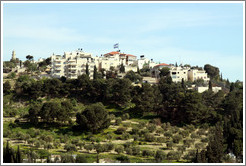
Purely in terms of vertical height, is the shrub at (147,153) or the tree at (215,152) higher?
the tree at (215,152)

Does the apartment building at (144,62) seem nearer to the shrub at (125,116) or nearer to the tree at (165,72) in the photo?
the tree at (165,72)

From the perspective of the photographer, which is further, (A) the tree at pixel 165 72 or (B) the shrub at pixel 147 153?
(A) the tree at pixel 165 72

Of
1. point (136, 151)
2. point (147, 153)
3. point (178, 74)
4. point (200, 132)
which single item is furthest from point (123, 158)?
point (178, 74)

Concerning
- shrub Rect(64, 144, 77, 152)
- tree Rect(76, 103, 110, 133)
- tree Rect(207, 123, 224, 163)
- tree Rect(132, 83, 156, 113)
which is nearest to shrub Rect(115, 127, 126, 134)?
tree Rect(76, 103, 110, 133)

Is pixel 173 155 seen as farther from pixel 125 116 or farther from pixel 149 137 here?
pixel 125 116

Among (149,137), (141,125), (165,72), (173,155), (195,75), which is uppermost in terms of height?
(165,72)

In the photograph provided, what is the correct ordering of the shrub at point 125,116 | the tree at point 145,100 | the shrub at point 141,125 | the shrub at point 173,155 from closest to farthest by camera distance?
the shrub at point 173,155
the shrub at point 141,125
the shrub at point 125,116
the tree at point 145,100

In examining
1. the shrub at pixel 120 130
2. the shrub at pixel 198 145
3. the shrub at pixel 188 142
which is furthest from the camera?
the shrub at pixel 120 130

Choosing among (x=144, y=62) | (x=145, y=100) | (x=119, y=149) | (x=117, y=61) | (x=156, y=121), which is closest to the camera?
(x=119, y=149)

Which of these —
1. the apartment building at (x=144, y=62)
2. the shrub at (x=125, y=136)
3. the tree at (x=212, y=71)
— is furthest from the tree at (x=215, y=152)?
the apartment building at (x=144, y=62)

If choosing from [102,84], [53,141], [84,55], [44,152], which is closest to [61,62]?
[84,55]

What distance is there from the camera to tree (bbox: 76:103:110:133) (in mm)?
71562

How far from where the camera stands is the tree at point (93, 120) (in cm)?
7156

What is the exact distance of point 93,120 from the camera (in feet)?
235
